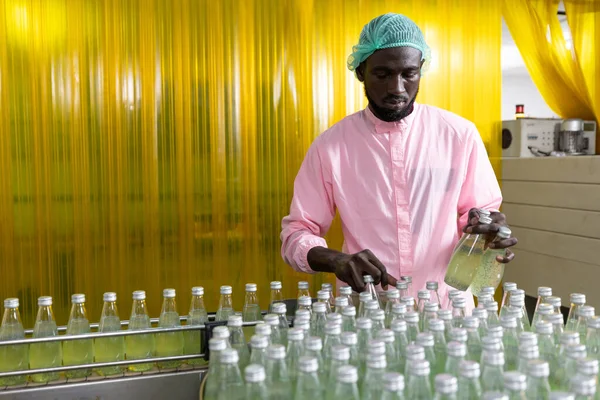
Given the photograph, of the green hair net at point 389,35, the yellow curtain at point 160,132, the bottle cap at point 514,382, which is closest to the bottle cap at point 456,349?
the bottle cap at point 514,382

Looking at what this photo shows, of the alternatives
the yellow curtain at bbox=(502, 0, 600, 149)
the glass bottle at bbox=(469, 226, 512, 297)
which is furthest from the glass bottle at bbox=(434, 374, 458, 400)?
the yellow curtain at bbox=(502, 0, 600, 149)

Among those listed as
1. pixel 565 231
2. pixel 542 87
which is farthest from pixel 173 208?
pixel 542 87

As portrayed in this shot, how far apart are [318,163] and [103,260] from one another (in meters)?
1.96

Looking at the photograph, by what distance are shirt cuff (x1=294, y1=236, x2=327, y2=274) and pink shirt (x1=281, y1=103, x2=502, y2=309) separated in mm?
54

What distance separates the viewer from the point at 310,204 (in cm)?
202

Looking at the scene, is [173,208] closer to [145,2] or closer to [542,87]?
[145,2]

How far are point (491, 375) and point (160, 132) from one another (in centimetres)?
291

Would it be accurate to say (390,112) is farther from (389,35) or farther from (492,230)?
(492,230)

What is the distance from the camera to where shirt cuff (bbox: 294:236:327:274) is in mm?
1808

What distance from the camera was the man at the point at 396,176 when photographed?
6.20ft

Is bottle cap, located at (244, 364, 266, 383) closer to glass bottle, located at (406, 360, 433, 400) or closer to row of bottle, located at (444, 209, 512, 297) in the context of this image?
glass bottle, located at (406, 360, 433, 400)

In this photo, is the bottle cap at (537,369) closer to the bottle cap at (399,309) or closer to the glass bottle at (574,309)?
the bottle cap at (399,309)

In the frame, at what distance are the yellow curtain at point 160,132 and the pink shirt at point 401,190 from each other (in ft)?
5.52

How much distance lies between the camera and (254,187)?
3686mm
